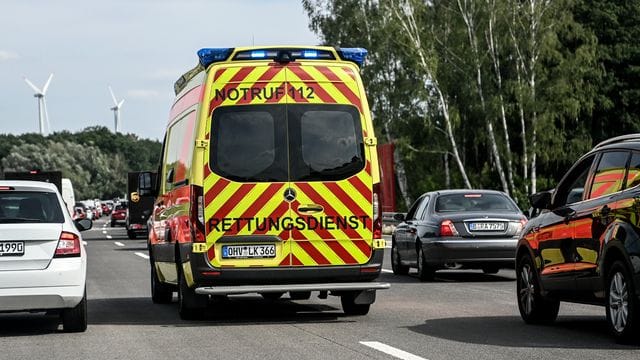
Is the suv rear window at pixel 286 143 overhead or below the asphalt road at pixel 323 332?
overhead

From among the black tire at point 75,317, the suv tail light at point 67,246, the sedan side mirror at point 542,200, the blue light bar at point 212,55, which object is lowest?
the black tire at point 75,317

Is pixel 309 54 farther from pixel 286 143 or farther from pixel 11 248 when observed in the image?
pixel 11 248

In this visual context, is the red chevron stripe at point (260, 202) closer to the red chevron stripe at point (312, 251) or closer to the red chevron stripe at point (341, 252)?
the red chevron stripe at point (312, 251)

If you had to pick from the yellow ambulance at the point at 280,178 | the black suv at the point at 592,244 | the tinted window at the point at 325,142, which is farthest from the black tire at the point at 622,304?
the tinted window at the point at 325,142

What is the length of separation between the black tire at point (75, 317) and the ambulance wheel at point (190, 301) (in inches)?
51.4

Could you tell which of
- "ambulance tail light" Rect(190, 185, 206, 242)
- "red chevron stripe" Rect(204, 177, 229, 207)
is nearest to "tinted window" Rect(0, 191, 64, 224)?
"ambulance tail light" Rect(190, 185, 206, 242)

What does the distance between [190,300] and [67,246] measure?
1.73 m

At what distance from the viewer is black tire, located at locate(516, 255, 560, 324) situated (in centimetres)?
1226

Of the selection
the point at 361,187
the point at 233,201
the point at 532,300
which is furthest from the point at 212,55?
the point at 532,300

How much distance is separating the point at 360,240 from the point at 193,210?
171cm

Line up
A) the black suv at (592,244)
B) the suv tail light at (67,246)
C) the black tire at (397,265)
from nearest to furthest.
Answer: the black suv at (592,244) < the suv tail light at (67,246) < the black tire at (397,265)

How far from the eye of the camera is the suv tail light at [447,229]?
19.2 m

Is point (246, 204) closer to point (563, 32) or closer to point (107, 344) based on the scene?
point (107, 344)

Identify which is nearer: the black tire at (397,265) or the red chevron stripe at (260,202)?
the red chevron stripe at (260,202)
